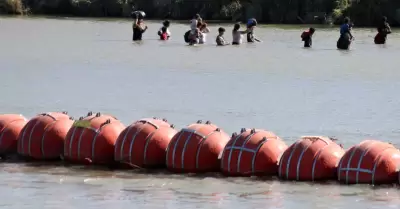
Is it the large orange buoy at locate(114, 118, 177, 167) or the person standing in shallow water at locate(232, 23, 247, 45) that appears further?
the person standing in shallow water at locate(232, 23, 247, 45)

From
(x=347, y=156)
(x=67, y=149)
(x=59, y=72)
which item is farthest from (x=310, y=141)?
(x=59, y=72)

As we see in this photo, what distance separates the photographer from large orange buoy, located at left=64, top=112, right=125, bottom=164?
62.1 feet

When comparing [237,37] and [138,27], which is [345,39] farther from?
[138,27]

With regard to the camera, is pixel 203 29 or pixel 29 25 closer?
pixel 203 29

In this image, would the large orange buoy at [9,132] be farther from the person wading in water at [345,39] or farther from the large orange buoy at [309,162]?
the person wading in water at [345,39]

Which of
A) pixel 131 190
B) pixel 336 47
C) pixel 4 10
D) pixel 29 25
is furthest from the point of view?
pixel 4 10

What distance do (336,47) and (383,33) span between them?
2123 mm

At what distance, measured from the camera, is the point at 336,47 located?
50156mm

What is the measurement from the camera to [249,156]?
17.8 meters

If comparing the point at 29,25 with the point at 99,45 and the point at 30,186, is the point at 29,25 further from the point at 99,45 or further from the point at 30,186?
the point at 30,186

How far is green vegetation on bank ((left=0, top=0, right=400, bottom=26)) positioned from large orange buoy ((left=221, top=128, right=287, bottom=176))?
54.1 metres

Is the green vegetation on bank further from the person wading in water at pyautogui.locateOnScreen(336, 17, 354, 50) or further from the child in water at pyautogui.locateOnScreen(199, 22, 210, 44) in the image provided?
the person wading in water at pyautogui.locateOnScreen(336, 17, 354, 50)

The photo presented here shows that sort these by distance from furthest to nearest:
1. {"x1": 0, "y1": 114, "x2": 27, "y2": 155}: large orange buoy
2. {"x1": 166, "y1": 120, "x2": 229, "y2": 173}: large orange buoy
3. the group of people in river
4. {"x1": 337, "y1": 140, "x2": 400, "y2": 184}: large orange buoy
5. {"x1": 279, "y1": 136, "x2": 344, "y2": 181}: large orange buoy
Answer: the group of people in river → {"x1": 0, "y1": 114, "x2": 27, "y2": 155}: large orange buoy → {"x1": 166, "y1": 120, "x2": 229, "y2": 173}: large orange buoy → {"x1": 279, "y1": 136, "x2": 344, "y2": 181}: large orange buoy → {"x1": 337, "y1": 140, "x2": 400, "y2": 184}: large orange buoy

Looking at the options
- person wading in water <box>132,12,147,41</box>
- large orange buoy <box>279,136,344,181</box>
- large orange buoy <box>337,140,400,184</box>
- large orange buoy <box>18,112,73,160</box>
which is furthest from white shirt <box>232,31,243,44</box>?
large orange buoy <box>337,140,400,184</box>
